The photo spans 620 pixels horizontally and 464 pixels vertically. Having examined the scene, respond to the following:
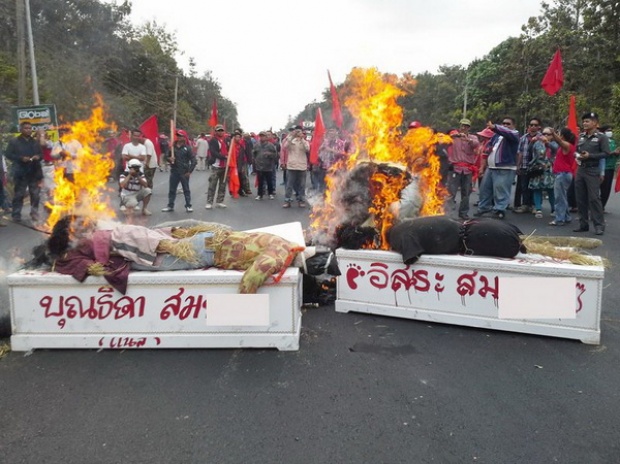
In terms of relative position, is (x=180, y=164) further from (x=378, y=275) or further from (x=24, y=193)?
(x=378, y=275)

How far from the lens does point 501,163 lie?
9203mm

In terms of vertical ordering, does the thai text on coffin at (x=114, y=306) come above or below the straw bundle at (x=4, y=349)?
above

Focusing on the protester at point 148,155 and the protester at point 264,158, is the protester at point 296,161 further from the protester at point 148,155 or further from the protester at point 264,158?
the protester at point 148,155

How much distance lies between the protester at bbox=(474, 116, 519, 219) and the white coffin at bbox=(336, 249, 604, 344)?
521 centimetres

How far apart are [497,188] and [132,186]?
7363 mm

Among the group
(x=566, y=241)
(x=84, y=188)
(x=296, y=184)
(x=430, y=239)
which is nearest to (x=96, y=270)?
(x=84, y=188)

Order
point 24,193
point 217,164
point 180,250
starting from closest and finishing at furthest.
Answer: point 180,250
point 24,193
point 217,164

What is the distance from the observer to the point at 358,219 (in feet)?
16.6

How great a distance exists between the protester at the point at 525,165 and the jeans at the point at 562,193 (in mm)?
954

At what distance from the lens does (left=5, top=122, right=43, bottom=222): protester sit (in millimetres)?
9259

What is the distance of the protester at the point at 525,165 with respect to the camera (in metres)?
9.51

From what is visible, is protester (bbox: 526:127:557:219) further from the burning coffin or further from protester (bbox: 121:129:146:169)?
protester (bbox: 121:129:146:169)

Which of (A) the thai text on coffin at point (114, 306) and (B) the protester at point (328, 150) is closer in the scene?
(A) the thai text on coffin at point (114, 306)

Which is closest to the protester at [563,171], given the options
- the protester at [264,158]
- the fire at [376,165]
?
the fire at [376,165]
